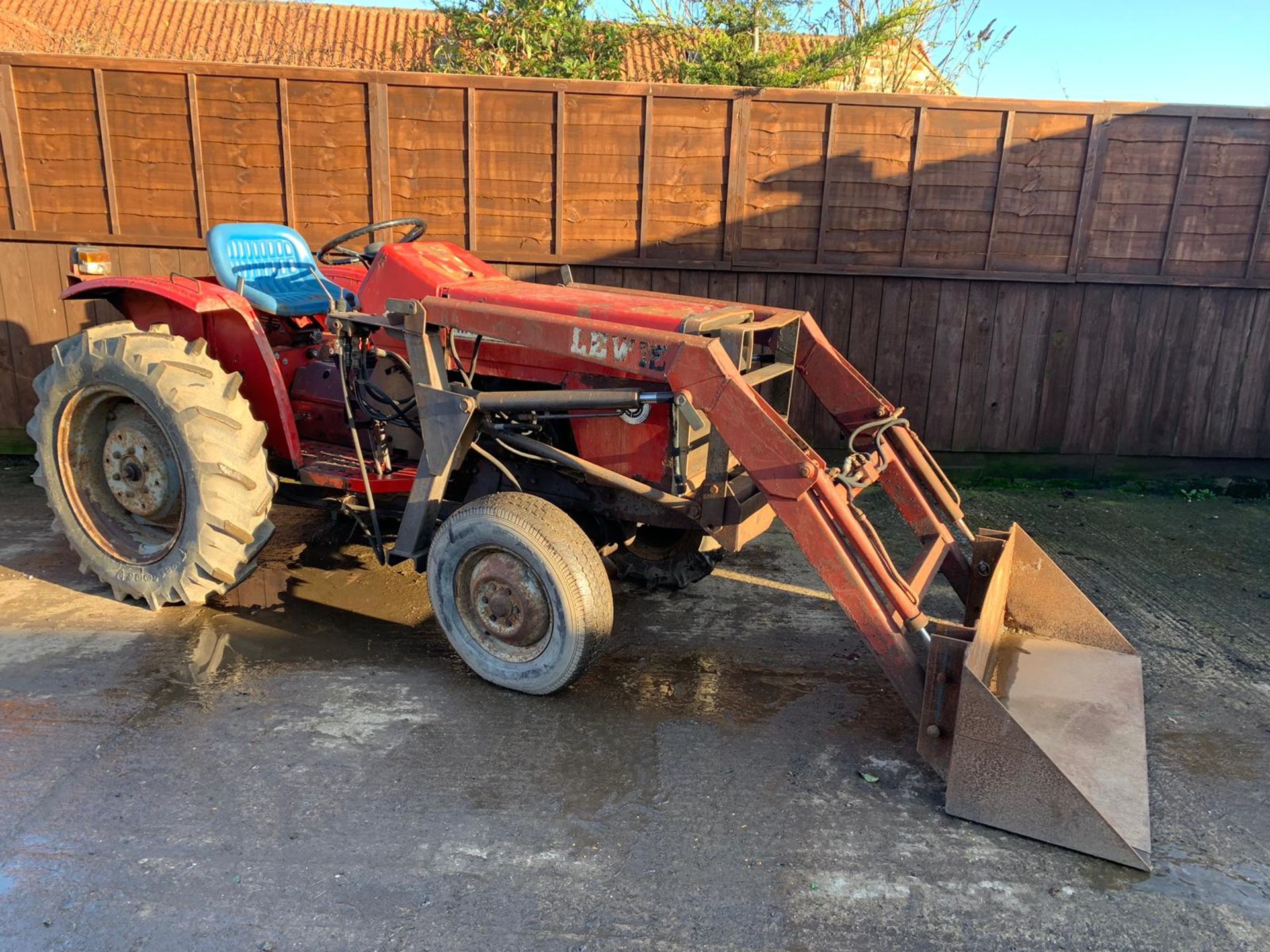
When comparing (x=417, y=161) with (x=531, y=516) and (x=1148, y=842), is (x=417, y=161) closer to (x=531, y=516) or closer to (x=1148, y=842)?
(x=531, y=516)

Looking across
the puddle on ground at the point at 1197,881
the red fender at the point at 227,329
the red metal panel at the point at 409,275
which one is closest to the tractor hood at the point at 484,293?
the red metal panel at the point at 409,275

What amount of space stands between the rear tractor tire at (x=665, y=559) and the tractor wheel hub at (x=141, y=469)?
204 centimetres

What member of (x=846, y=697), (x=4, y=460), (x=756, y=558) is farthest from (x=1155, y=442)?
(x=4, y=460)

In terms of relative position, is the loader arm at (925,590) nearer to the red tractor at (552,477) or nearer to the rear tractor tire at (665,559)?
the red tractor at (552,477)

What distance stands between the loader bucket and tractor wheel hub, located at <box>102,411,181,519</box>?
3359 millimetres

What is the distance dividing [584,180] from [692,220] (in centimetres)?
78

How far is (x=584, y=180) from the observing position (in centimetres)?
597

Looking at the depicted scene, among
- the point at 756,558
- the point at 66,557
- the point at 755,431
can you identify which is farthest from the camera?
the point at 756,558

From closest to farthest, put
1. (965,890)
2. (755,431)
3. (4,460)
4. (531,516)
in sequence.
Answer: (965,890), (755,431), (531,516), (4,460)

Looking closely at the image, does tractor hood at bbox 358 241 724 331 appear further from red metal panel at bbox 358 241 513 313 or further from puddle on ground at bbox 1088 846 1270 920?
puddle on ground at bbox 1088 846 1270 920

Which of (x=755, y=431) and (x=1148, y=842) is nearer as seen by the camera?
(x=1148, y=842)

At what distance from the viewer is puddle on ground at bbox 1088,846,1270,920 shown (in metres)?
2.35

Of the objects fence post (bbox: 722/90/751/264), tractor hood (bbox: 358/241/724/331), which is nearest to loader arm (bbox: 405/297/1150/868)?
tractor hood (bbox: 358/241/724/331)

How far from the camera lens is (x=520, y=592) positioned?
126 inches
